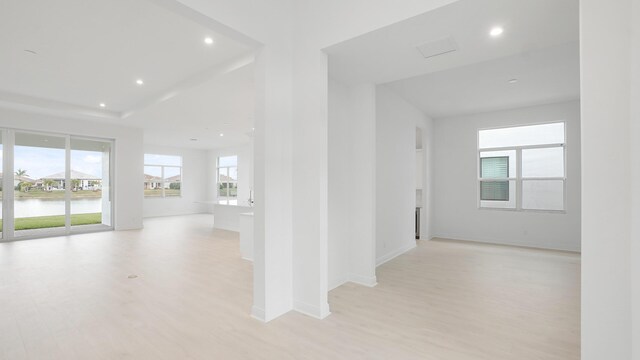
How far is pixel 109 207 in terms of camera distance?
793cm

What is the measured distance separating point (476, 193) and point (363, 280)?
14.7ft

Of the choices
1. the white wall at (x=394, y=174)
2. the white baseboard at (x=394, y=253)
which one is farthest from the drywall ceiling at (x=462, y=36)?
the white baseboard at (x=394, y=253)

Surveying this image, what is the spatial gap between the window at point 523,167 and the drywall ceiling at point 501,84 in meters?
0.70

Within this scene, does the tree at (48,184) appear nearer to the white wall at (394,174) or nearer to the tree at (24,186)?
the tree at (24,186)

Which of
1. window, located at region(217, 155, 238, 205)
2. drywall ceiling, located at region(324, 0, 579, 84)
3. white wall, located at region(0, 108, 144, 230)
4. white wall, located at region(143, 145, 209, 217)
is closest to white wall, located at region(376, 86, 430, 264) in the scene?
drywall ceiling, located at region(324, 0, 579, 84)

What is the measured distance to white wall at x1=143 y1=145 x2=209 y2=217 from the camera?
11.4 metres

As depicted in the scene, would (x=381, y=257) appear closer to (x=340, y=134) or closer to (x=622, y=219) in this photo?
(x=340, y=134)

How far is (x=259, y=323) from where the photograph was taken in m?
2.62

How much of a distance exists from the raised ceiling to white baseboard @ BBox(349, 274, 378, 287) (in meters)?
3.45

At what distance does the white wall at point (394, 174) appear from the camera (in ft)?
15.4

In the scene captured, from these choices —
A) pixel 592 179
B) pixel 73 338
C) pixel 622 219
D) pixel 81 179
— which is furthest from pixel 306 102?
pixel 81 179

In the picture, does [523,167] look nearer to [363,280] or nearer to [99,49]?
[363,280]

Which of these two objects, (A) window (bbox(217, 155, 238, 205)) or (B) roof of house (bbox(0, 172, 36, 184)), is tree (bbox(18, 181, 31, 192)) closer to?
(B) roof of house (bbox(0, 172, 36, 184))

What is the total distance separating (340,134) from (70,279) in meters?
4.21
